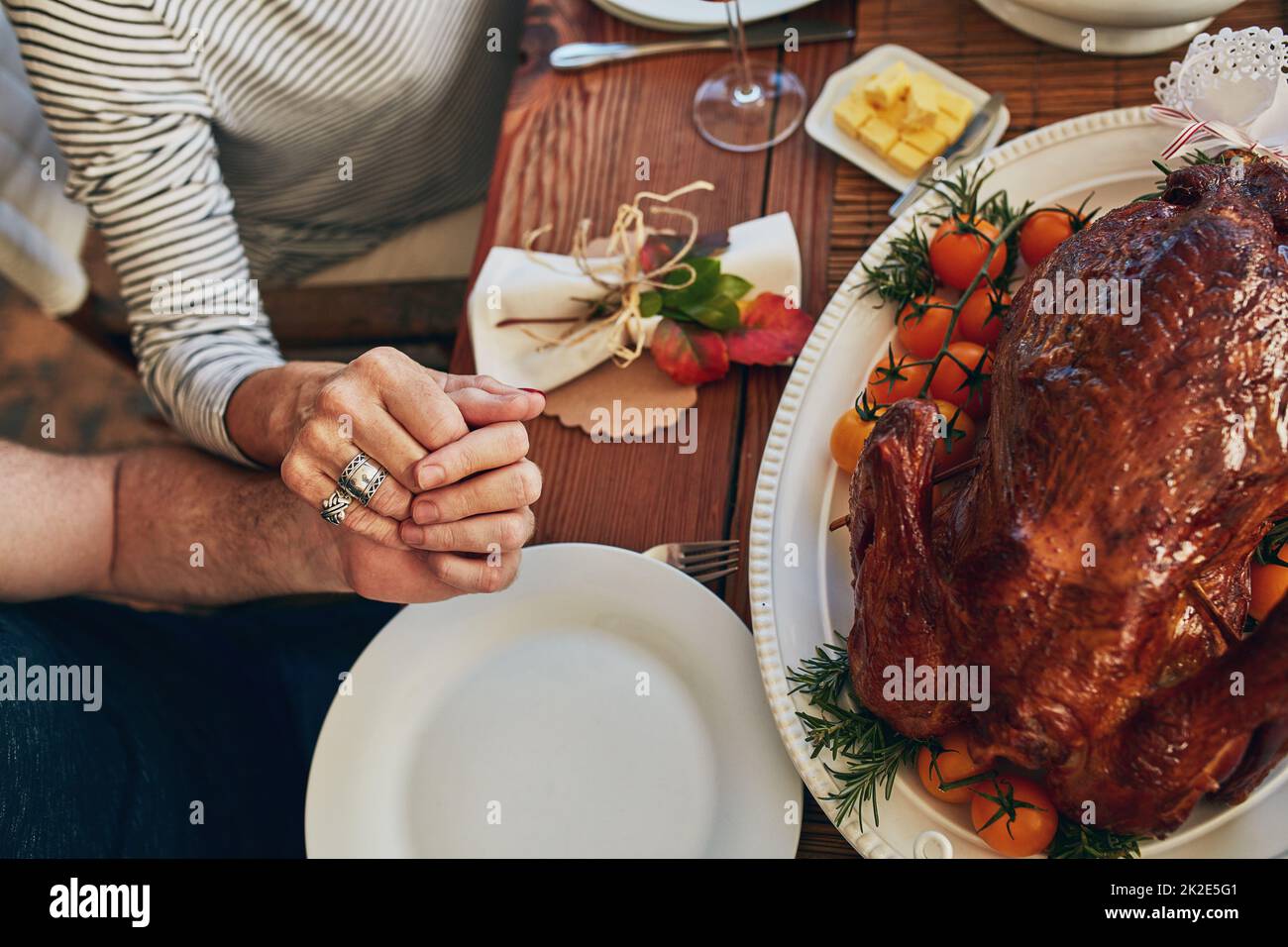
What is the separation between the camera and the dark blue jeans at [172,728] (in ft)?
3.64

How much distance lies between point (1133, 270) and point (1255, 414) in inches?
6.2

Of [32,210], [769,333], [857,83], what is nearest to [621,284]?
[769,333]

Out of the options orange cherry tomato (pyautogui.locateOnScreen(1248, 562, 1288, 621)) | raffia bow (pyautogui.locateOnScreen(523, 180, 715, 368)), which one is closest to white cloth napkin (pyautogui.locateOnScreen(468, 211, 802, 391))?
raffia bow (pyautogui.locateOnScreen(523, 180, 715, 368))

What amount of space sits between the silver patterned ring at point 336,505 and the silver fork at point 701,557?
13.1 inches

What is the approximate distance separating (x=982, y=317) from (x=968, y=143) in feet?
0.94

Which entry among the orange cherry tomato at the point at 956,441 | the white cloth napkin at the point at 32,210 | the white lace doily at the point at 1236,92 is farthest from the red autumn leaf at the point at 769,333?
the white cloth napkin at the point at 32,210

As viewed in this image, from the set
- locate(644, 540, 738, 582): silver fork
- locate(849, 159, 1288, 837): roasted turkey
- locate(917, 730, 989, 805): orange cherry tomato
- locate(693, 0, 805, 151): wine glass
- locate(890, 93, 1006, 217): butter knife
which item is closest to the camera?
locate(849, 159, 1288, 837): roasted turkey

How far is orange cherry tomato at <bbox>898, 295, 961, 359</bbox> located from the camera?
102 centimetres

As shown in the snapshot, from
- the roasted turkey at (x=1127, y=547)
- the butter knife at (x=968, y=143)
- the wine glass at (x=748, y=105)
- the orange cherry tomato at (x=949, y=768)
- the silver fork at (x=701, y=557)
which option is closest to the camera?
the roasted turkey at (x=1127, y=547)

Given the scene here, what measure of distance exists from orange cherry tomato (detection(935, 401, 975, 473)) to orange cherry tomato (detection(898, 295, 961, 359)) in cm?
9

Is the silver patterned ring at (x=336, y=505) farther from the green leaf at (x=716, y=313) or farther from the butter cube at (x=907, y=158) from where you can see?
the butter cube at (x=907, y=158)

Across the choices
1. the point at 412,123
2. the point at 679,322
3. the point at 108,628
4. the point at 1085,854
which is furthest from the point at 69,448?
the point at 1085,854

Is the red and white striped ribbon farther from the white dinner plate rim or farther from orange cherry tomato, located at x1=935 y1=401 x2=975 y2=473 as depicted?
orange cherry tomato, located at x1=935 y1=401 x2=975 y2=473

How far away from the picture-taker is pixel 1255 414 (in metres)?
0.74
